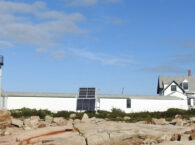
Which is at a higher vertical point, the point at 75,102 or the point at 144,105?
the point at 75,102

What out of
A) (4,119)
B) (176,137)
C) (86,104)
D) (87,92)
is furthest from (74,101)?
(176,137)

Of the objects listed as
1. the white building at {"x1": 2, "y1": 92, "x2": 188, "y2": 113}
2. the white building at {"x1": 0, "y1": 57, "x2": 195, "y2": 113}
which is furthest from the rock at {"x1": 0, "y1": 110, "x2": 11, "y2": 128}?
the white building at {"x1": 2, "y1": 92, "x2": 188, "y2": 113}

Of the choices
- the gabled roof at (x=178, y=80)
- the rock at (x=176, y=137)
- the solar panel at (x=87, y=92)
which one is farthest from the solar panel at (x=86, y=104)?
the rock at (x=176, y=137)

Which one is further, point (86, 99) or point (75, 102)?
point (75, 102)

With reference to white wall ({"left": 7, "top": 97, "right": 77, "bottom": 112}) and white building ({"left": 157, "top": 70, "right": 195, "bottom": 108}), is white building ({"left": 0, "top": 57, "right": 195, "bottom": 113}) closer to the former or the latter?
white wall ({"left": 7, "top": 97, "right": 77, "bottom": 112})

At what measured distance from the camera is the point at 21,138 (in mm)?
12984

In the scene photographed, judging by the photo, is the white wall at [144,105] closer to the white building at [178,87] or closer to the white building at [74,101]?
the white building at [74,101]

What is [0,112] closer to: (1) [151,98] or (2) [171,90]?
(1) [151,98]

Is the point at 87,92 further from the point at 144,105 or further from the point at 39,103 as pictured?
the point at 144,105

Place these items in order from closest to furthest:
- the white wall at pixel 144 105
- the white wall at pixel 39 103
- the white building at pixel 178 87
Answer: the white wall at pixel 39 103 → the white wall at pixel 144 105 → the white building at pixel 178 87

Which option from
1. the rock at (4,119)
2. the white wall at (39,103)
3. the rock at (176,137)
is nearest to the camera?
the rock at (176,137)

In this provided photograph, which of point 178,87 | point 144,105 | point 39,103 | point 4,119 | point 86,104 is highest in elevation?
point 178,87

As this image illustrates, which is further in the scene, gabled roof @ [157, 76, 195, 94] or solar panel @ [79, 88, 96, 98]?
gabled roof @ [157, 76, 195, 94]

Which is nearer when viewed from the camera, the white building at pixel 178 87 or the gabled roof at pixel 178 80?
the white building at pixel 178 87
